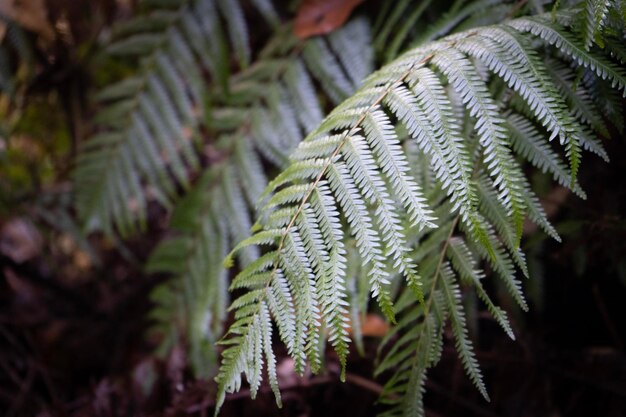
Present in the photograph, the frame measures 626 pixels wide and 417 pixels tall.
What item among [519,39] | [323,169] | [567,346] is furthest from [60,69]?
[567,346]

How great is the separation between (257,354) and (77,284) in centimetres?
200

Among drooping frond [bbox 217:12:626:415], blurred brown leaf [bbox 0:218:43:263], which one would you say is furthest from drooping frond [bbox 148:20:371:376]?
blurred brown leaf [bbox 0:218:43:263]

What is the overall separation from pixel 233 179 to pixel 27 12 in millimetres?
1028

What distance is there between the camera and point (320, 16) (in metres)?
1.79

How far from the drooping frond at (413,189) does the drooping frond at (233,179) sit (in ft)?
2.22

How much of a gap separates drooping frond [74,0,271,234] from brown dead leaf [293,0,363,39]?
0.33 metres

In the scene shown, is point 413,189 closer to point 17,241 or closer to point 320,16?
point 320,16

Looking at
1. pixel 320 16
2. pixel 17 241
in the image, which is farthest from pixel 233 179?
pixel 17 241

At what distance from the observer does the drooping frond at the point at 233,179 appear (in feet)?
5.82

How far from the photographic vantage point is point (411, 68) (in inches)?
42.7

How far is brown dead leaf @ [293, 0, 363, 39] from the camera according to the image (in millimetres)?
1741

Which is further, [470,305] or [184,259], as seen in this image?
[184,259]

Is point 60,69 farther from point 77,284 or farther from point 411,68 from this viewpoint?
point 411,68

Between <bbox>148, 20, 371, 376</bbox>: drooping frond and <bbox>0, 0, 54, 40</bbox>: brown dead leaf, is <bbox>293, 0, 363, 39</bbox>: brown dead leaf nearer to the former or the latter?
<bbox>148, 20, 371, 376</bbox>: drooping frond
